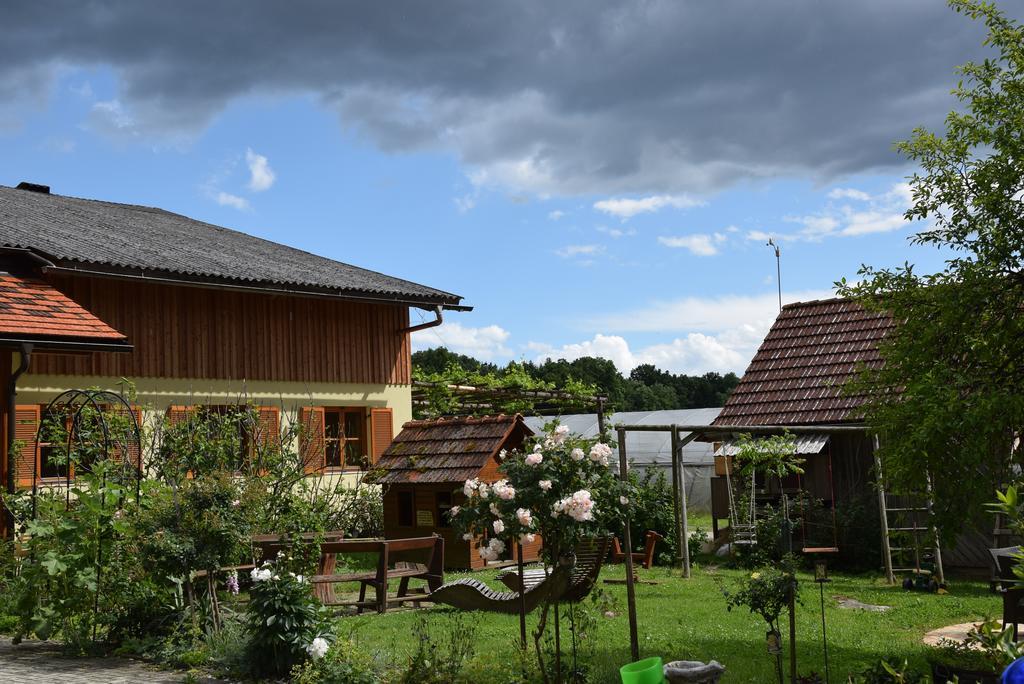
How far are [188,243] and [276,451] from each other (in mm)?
10013

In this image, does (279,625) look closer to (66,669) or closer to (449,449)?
(66,669)

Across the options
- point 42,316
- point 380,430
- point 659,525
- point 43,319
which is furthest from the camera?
point 380,430

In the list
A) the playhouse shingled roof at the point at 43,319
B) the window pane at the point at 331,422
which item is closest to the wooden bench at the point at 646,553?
the window pane at the point at 331,422

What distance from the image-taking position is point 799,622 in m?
11.2

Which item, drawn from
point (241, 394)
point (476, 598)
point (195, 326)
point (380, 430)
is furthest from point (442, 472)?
point (195, 326)

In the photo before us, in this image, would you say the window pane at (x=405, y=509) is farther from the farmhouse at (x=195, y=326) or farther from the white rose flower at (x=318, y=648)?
the white rose flower at (x=318, y=648)

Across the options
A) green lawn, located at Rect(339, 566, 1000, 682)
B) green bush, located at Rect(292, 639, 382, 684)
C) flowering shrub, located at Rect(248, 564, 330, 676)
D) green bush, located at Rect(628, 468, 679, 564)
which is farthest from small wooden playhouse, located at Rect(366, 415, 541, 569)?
green bush, located at Rect(292, 639, 382, 684)

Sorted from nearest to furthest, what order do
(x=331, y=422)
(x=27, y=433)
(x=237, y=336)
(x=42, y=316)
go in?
(x=42, y=316) < (x=27, y=433) < (x=237, y=336) < (x=331, y=422)

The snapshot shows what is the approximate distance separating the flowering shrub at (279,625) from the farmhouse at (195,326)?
641cm

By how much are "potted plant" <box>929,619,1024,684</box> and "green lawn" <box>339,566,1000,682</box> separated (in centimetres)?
96

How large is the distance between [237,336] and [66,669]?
11.4m

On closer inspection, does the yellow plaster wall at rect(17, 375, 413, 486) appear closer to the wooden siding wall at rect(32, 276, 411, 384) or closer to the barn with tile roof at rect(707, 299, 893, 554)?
the wooden siding wall at rect(32, 276, 411, 384)

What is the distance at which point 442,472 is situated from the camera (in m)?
16.6

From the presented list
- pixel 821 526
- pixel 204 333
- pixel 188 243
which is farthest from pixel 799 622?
pixel 188 243
